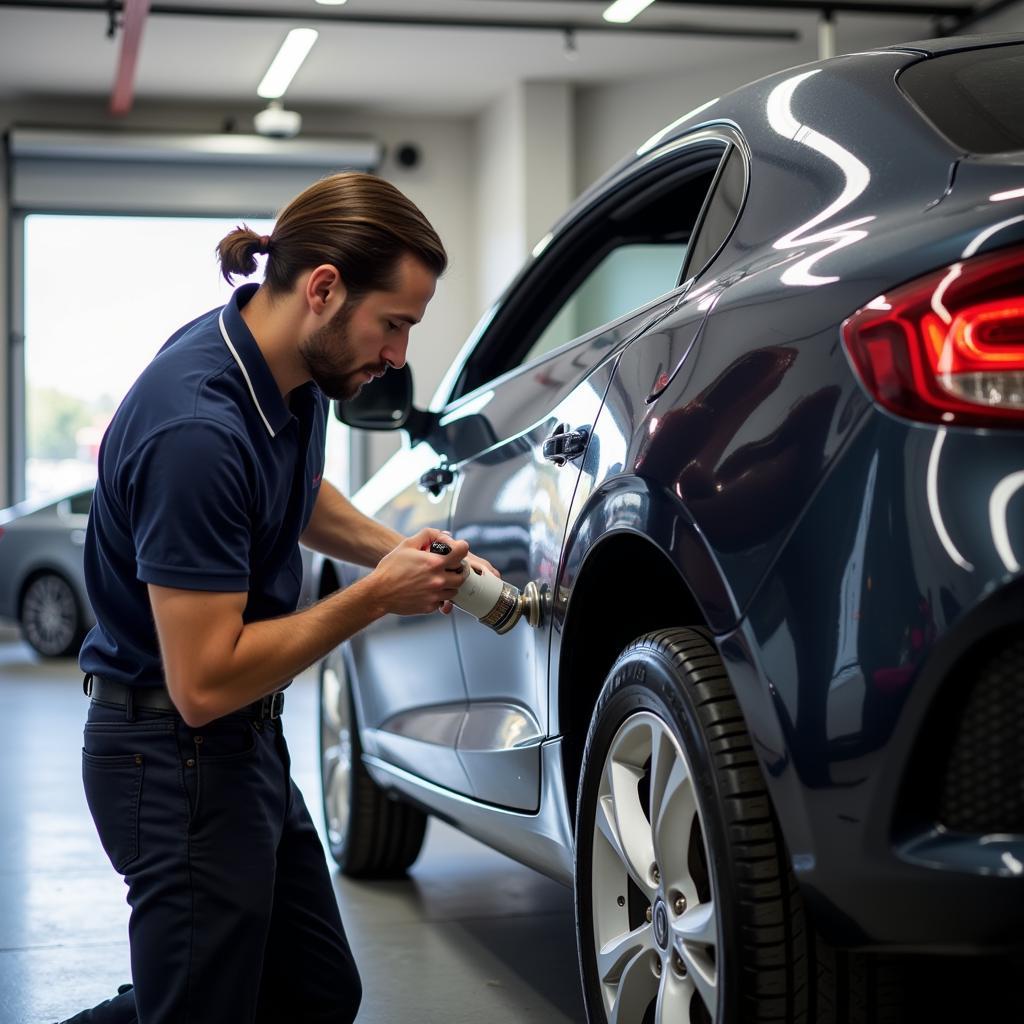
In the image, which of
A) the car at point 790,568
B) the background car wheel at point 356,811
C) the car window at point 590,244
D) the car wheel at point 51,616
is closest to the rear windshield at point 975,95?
the car at point 790,568

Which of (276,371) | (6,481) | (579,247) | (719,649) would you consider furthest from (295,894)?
(6,481)

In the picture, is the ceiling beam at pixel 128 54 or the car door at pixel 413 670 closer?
the car door at pixel 413 670

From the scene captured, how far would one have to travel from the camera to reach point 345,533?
2.70 meters

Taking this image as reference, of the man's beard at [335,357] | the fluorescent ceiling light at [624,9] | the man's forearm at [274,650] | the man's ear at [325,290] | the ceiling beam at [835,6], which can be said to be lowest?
the man's forearm at [274,650]

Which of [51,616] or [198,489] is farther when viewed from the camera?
[51,616]

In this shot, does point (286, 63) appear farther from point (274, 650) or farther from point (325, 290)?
point (274, 650)

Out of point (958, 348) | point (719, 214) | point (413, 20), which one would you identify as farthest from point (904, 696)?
point (413, 20)

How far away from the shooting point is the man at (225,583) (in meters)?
1.95

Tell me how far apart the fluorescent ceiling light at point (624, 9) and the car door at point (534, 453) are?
7.40 metres

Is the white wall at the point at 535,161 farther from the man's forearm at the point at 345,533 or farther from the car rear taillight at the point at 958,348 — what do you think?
the car rear taillight at the point at 958,348

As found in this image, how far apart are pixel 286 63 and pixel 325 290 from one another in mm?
10212

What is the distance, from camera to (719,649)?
66.1 inches

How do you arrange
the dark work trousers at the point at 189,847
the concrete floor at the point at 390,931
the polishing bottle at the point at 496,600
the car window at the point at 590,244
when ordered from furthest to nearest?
1. the concrete floor at the point at 390,931
2. the car window at the point at 590,244
3. the polishing bottle at the point at 496,600
4. the dark work trousers at the point at 189,847

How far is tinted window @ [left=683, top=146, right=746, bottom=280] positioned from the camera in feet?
6.84
